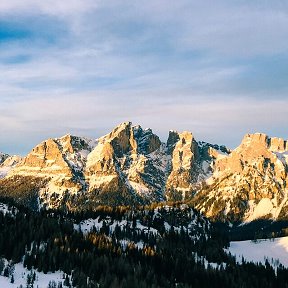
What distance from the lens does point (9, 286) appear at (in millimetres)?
199750
